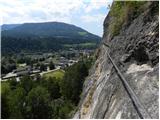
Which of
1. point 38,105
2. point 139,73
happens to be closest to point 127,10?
point 139,73

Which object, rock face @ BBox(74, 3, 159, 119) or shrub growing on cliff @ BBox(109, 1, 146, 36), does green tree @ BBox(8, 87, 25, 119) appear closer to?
shrub growing on cliff @ BBox(109, 1, 146, 36)

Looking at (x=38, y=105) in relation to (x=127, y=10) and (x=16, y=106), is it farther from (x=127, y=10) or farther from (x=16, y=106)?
(x=127, y=10)

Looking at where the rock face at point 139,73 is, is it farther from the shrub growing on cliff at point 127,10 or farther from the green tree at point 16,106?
the green tree at point 16,106

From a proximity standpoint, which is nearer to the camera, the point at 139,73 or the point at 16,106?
the point at 139,73

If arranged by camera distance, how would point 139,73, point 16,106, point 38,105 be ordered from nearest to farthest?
point 139,73
point 16,106
point 38,105

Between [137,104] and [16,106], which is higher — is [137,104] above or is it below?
above

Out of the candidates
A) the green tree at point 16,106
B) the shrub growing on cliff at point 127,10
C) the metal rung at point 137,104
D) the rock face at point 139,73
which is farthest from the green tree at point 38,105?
the metal rung at point 137,104

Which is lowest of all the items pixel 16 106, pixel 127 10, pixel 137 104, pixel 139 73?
pixel 16 106

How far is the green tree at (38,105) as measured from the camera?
59.4 meters

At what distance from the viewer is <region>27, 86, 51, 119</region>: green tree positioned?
195ft

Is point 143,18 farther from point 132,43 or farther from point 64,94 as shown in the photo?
point 64,94

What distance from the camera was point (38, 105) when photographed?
6084 cm

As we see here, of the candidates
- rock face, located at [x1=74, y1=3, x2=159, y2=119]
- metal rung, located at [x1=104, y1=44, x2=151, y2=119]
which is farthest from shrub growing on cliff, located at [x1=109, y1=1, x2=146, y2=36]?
metal rung, located at [x1=104, y1=44, x2=151, y2=119]

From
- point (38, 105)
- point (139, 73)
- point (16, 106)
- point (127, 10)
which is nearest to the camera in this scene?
point (139, 73)
